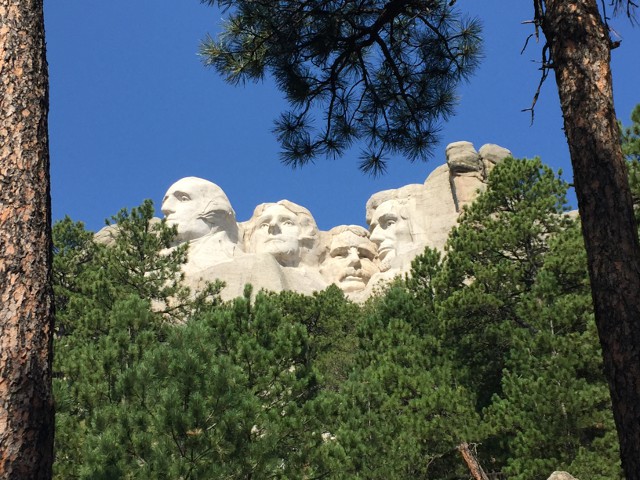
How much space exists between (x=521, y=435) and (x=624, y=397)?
7.74 metres

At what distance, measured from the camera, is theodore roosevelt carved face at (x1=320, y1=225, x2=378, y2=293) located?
3734 cm

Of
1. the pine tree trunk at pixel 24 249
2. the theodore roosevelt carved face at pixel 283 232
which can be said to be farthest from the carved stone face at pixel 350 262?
the pine tree trunk at pixel 24 249

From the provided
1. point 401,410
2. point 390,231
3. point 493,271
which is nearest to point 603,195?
point 401,410

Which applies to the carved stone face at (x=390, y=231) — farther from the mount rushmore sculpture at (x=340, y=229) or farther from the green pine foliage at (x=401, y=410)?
the green pine foliage at (x=401, y=410)

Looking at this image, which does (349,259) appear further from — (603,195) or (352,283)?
(603,195)

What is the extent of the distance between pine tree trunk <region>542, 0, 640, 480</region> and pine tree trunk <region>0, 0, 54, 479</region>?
2320 mm

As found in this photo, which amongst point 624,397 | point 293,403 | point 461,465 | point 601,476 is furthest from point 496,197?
point 624,397

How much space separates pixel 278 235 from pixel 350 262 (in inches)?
139

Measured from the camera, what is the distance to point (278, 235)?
37.5m

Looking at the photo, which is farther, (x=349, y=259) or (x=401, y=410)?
(x=349, y=259)

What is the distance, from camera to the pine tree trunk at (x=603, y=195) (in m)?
3.38

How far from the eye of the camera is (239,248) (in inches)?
1396

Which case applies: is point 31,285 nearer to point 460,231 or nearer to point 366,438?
point 366,438

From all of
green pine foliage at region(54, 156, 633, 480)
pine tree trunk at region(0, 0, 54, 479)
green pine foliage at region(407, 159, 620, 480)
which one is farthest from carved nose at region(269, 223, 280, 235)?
pine tree trunk at region(0, 0, 54, 479)
